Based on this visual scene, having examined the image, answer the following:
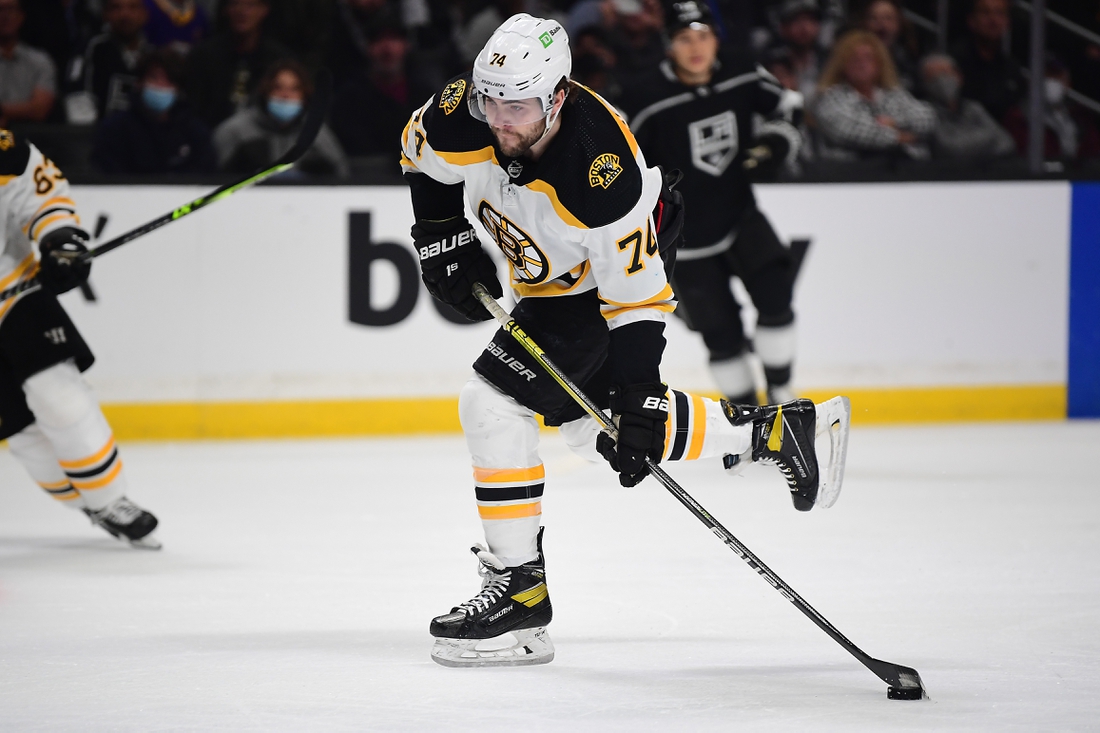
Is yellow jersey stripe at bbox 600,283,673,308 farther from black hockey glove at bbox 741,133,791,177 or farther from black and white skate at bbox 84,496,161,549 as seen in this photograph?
black hockey glove at bbox 741,133,791,177

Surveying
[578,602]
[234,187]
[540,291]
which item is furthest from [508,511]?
[234,187]

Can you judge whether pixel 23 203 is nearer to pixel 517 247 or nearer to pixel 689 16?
pixel 517 247

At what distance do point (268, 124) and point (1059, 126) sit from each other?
3644 mm

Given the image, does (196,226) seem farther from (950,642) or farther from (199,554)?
(950,642)

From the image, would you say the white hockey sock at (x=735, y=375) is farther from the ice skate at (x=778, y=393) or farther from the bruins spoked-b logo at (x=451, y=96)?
the bruins spoked-b logo at (x=451, y=96)

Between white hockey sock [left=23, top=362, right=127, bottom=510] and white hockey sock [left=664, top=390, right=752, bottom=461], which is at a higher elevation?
white hockey sock [left=664, top=390, right=752, bottom=461]

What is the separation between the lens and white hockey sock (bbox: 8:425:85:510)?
Result: 3.71m

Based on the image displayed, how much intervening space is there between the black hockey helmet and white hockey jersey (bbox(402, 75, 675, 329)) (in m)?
2.23

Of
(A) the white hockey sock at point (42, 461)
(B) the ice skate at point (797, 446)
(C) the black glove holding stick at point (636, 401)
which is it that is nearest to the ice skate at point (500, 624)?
(C) the black glove holding stick at point (636, 401)

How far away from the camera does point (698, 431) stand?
2600 mm

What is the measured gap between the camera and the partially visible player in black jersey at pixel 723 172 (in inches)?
190

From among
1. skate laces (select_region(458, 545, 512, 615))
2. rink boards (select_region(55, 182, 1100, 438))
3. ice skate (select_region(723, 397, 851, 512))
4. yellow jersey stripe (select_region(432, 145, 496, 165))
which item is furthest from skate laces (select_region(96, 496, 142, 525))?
rink boards (select_region(55, 182, 1100, 438))

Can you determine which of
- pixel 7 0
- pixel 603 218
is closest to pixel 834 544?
pixel 603 218

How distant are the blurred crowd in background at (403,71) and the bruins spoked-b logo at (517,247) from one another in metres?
3.05
